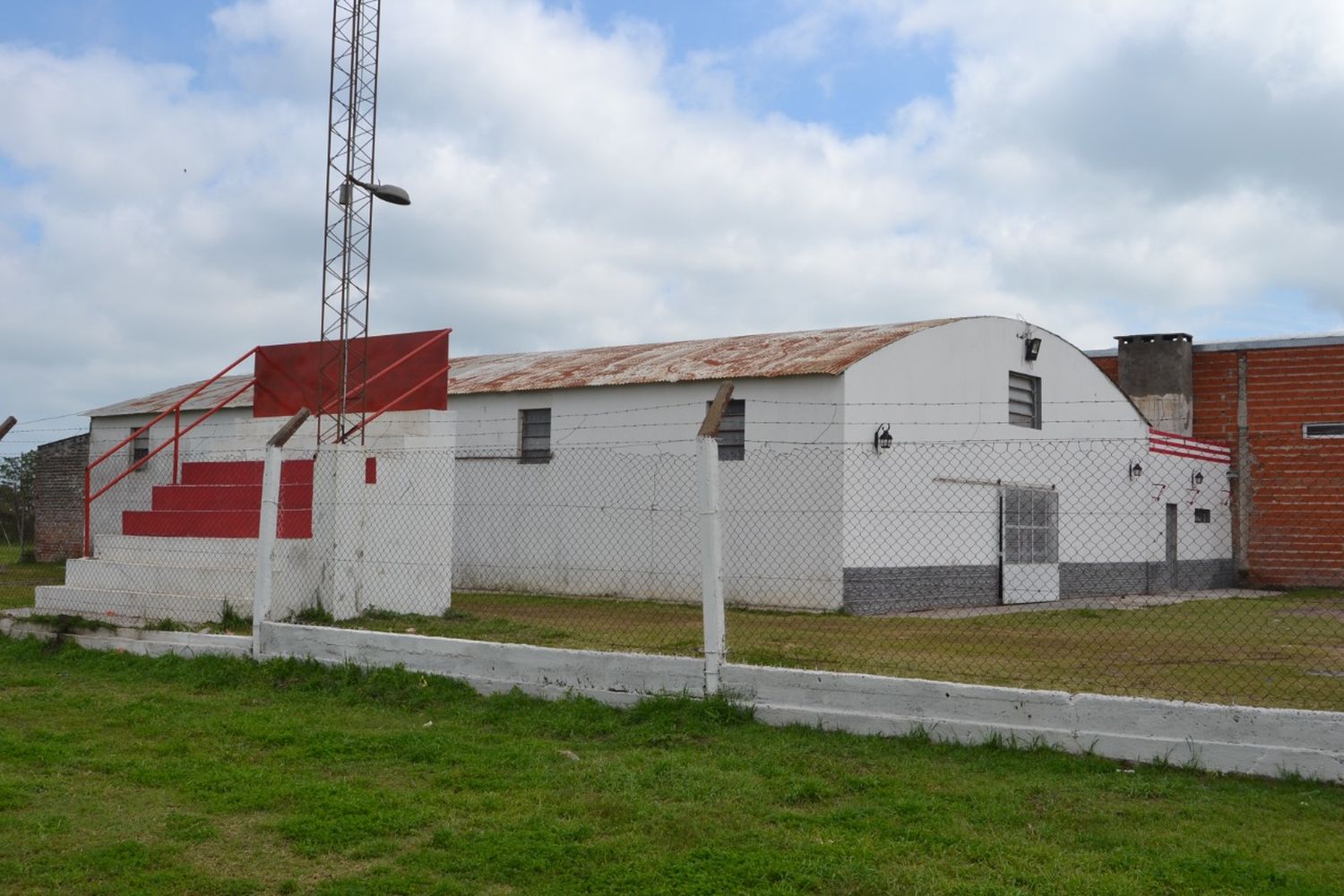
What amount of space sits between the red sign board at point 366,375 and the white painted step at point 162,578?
191cm

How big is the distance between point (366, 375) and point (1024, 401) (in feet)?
34.0

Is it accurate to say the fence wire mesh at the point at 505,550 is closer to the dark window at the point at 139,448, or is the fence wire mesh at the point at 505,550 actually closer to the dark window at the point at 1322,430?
the dark window at the point at 139,448

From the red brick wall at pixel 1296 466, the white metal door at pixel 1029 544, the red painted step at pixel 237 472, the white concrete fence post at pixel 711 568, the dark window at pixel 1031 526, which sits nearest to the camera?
the white concrete fence post at pixel 711 568

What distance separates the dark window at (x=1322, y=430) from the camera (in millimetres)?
21359

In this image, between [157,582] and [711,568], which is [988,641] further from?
[157,582]

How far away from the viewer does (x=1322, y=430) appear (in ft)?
70.8

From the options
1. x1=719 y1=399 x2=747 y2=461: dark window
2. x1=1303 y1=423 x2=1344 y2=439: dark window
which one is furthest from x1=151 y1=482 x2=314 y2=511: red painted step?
x1=1303 y1=423 x2=1344 y2=439: dark window

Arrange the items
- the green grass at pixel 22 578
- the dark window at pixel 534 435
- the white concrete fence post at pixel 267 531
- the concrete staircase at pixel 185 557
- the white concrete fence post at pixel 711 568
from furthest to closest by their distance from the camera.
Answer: the dark window at pixel 534 435 → the green grass at pixel 22 578 → the concrete staircase at pixel 185 557 → the white concrete fence post at pixel 267 531 → the white concrete fence post at pixel 711 568

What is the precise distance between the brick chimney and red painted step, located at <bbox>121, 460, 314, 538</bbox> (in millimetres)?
16971

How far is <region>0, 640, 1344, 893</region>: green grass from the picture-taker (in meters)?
4.11

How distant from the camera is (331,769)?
563 cm

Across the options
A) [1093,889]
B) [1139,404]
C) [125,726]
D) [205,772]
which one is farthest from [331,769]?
[1139,404]

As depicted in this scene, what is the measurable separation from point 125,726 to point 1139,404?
67.1 ft

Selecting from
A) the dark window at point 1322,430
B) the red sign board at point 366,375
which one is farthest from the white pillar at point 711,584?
the dark window at point 1322,430
